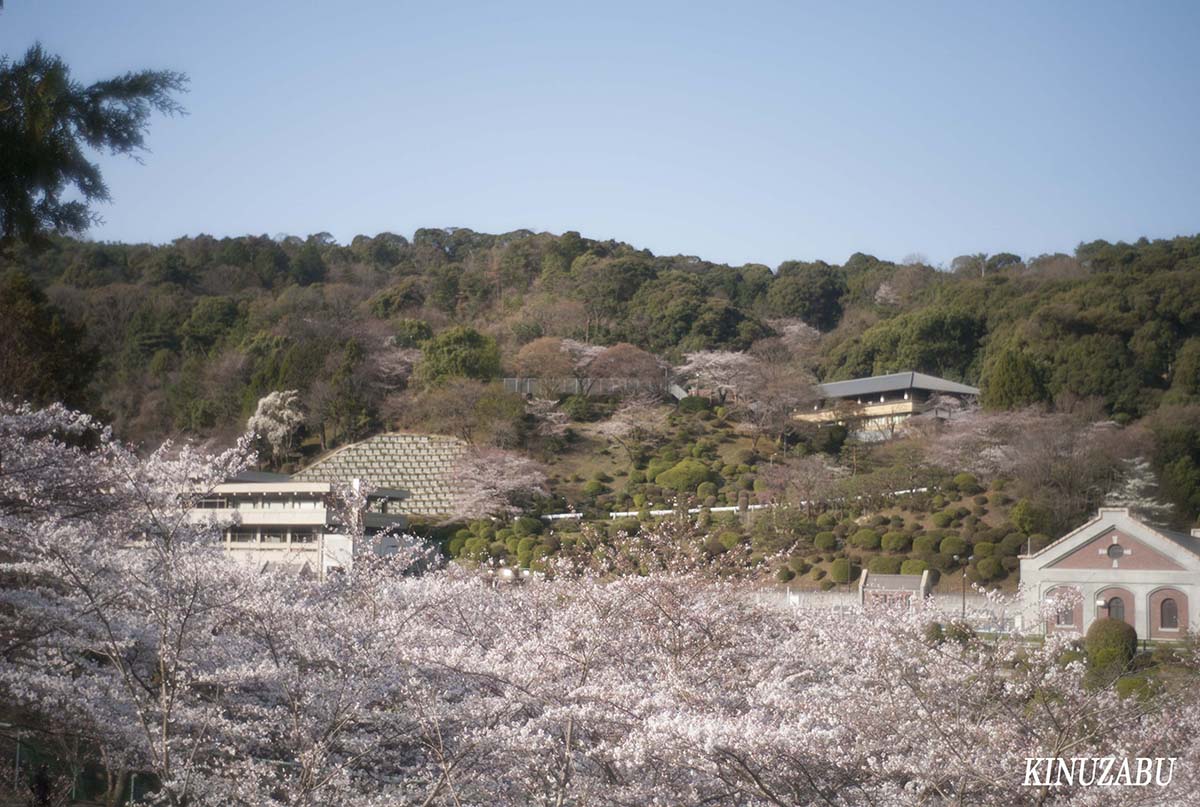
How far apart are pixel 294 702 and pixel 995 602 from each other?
29.4 ft

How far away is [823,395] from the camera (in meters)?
47.2

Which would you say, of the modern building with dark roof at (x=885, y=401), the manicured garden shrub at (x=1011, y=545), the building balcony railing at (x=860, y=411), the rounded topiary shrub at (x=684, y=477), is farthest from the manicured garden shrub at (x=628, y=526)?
the modern building with dark roof at (x=885, y=401)

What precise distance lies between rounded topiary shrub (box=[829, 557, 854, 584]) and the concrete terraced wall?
1480 cm

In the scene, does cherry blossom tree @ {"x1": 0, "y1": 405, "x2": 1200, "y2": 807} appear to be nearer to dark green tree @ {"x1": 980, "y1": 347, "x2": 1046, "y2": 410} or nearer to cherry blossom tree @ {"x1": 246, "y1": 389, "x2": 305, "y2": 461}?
dark green tree @ {"x1": 980, "y1": 347, "x2": 1046, "y2": 410}

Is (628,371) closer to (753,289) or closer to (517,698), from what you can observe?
(753,289)

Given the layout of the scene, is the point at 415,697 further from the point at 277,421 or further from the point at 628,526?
the point at 277,421

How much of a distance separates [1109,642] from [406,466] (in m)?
28.0

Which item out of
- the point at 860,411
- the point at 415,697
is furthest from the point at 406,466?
the point at 415,697

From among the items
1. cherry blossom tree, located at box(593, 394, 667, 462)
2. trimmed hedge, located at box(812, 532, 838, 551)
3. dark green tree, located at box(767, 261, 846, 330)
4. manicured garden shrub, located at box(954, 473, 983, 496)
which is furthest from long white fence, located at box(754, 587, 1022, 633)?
dark green tree, located at box(767, 261, 846, 330)

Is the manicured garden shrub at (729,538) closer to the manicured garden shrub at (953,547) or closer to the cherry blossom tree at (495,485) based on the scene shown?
the manicured garden shrub at (953,547)

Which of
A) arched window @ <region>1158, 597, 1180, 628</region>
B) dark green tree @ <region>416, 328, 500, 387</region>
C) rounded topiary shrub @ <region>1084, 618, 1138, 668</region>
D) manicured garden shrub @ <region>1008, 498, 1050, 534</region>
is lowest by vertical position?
arched window @ <region>1158, 597, 1180, 628</region>

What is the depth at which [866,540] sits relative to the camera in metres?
31.1

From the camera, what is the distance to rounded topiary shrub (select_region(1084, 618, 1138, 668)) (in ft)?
64.6

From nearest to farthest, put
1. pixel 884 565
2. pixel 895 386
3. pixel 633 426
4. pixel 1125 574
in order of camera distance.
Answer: pixel 1125 574
pixel 884 565
pixel 633 426
pixel 895 386
